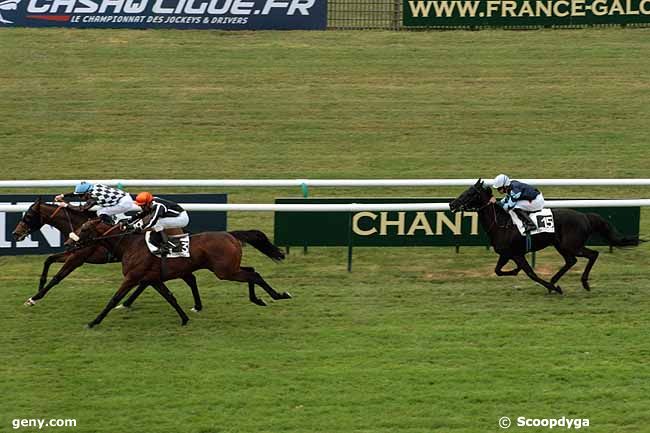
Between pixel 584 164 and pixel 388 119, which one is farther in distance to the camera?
pixel 388 119

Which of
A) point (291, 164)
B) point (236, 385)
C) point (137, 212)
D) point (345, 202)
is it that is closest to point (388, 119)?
point (291, 164)

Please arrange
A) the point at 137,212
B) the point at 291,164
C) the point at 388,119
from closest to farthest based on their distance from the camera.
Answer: the point at 137,212
the point at 291,164
the point at 388,119

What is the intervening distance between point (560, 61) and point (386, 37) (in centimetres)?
328

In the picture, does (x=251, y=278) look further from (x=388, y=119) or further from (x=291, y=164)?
(x=388, y=119)

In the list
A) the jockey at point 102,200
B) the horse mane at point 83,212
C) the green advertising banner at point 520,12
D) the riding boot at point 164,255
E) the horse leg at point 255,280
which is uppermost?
the green advertising banner at point 520,12

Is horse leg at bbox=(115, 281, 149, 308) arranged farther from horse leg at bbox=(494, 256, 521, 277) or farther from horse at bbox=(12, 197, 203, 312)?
horse leg at bbox=(494, 256, 521, 277)

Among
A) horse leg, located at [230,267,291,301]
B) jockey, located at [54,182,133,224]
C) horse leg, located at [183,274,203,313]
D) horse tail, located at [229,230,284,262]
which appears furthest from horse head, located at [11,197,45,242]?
horse leg, located at [230,267,291,301]

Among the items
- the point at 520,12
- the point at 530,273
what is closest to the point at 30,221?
the point at 530,273

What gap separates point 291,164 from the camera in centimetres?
1847

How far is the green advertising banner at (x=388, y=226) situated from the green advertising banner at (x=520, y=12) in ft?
32.2

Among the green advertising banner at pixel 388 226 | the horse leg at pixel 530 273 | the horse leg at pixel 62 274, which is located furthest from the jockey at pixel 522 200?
the horse leg at pixel 62 274

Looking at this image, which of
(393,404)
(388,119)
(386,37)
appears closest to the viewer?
(393,404)

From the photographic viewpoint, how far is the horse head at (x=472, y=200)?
1275cm

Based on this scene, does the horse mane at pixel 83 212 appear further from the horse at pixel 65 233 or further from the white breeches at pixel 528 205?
the white breeches at pixel 528 205
